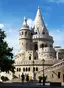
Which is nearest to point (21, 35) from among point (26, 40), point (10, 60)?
point (26, 40)

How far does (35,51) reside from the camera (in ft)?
347

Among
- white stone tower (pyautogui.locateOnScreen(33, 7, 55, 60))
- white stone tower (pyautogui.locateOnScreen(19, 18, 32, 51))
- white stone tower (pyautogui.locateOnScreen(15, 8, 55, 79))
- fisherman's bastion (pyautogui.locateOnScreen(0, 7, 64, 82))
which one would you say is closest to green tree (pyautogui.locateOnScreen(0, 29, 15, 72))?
fisherman's bastion (pyautogui.locateOnScreen(0, 7, 64, 82))

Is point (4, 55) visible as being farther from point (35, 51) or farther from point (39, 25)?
point (39, 25)

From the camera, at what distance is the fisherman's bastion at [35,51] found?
94.9 meters

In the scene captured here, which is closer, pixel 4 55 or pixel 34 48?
pixel 4 55

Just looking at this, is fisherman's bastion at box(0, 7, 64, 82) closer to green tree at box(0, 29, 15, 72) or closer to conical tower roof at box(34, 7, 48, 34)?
conical tower roof at box(34, 7, 48, 34)

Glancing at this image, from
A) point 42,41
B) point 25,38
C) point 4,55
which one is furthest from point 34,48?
point 4,55

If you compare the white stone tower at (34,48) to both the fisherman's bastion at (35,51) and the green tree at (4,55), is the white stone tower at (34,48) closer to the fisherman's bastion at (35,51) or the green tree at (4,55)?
the fisherman's bastion at (35,51)

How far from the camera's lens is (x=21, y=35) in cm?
10762

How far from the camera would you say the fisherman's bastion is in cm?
9494

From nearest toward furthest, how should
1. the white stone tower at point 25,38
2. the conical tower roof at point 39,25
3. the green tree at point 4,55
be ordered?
the green tree at point 4,55 < the white stone tower at point 25,38 < the conical tower roof at point 39,25

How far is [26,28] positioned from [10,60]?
5561cm

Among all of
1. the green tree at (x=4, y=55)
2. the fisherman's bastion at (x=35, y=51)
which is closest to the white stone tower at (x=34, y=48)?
the fisherman's bastion at (x=35, y=51)

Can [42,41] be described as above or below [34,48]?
above
